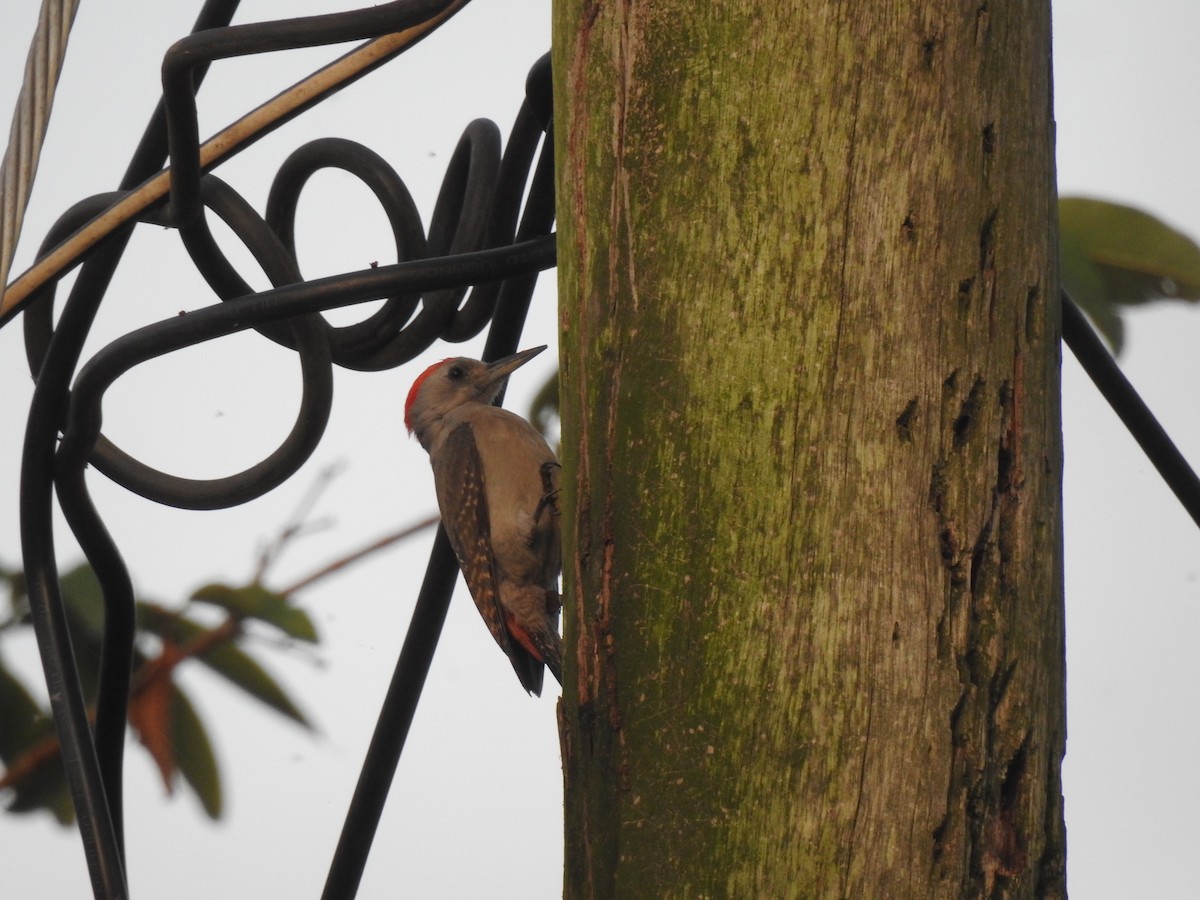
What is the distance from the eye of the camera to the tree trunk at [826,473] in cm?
141

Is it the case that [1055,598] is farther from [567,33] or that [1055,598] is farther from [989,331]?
[567,33]

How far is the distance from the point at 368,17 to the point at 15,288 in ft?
2.83

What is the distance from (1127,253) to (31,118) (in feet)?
9.05

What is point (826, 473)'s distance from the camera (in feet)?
4.76

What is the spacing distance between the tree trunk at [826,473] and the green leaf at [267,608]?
5.25 ft

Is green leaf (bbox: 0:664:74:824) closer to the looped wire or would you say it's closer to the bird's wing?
the looped wire

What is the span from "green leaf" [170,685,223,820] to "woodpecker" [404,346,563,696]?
109 centimetres

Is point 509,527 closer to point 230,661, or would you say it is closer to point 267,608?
point 230,661

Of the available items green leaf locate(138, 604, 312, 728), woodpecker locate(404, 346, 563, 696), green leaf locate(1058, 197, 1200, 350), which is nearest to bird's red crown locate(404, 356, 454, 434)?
woodpecker locate(404, 346, 563, 696)

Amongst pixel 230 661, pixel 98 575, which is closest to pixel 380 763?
pixel 98 575

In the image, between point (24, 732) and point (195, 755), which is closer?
point (24, 732)

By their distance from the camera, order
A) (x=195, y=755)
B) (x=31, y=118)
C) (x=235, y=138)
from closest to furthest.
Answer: (x=31, y=118) → (x=235, y=138) → (x=195, y=755)

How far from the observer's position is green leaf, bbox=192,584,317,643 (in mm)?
2971

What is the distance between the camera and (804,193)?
4.89 ft
